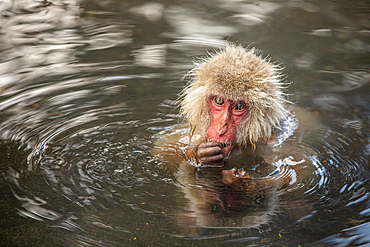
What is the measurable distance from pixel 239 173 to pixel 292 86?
9.30 feet

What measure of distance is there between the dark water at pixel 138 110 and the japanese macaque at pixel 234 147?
0.18 meters

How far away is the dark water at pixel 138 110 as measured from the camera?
3.39 m

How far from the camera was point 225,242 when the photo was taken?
127 inches

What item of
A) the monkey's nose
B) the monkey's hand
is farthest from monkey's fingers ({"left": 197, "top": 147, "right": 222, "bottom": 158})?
the monkey's nose

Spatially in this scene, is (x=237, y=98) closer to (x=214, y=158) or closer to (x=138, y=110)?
(x=214, y=158)

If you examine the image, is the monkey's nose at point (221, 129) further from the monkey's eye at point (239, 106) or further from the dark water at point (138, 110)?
the dark water at point (138, 110)

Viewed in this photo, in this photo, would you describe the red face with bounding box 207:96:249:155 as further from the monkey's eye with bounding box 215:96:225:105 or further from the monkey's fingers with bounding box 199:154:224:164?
the monkey's fingers with bounding box 199:154:224:164

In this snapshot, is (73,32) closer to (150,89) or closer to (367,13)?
(150,89)

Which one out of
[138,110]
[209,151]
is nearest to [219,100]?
[209,151]

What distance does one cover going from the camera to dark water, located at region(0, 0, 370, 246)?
339 cm

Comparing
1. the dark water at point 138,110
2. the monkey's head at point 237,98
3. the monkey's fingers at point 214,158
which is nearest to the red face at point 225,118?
the monkey's head at point 237,98

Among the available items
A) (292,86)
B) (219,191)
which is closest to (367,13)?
(292,86)

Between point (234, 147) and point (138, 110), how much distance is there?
1.57m

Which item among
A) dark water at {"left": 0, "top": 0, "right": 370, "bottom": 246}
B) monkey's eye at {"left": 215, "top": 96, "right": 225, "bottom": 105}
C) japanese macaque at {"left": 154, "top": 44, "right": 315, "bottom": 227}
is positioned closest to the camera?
dark water at {"left": 0, "top": 0, "right": 370, "bottom": 246}
